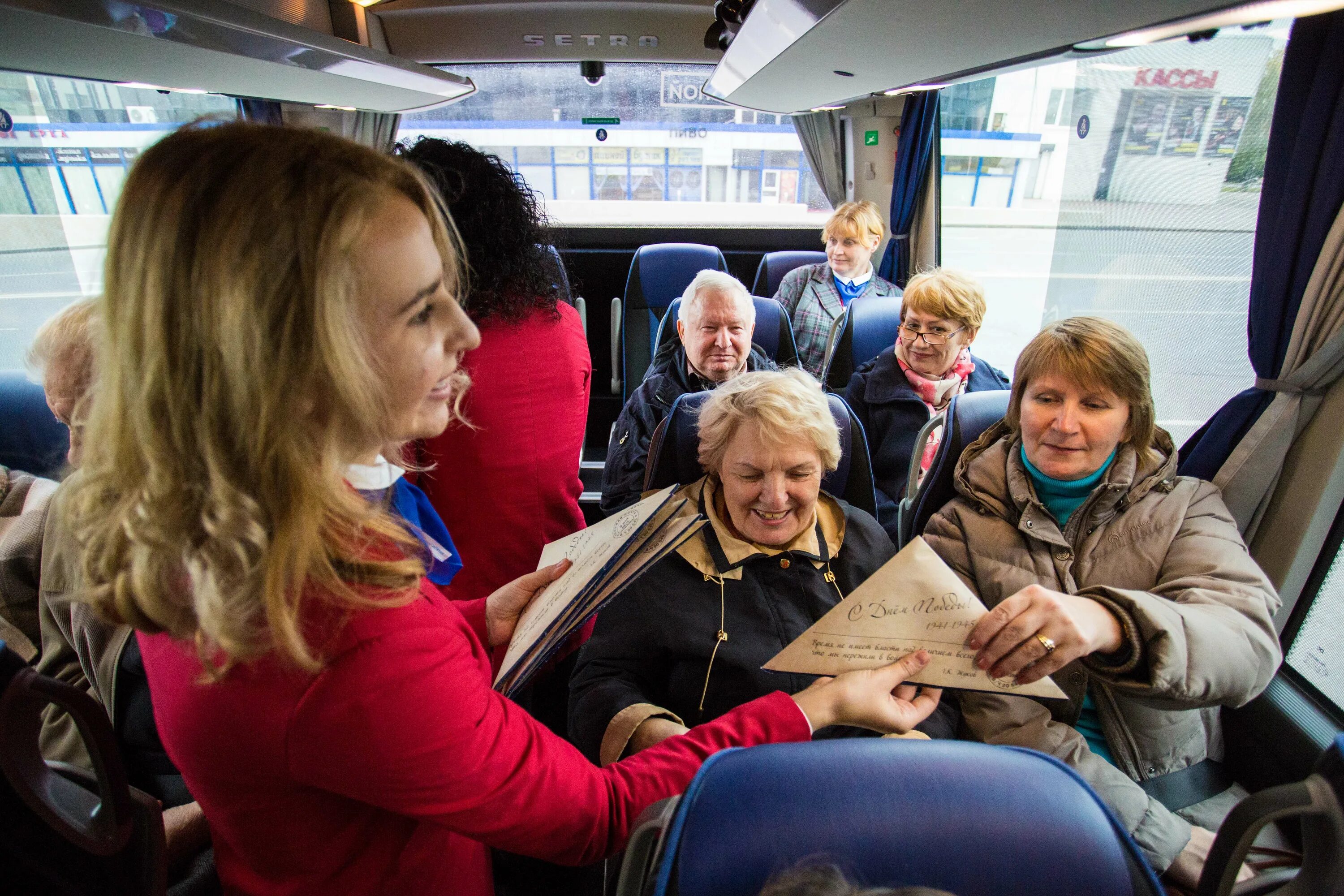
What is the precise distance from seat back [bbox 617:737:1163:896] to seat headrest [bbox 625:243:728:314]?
4080 millimetres

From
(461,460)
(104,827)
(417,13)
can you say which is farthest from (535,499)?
(417,13)

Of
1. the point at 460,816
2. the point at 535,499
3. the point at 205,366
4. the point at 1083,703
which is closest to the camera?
the point at 205,366

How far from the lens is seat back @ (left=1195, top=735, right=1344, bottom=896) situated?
2.68 ft

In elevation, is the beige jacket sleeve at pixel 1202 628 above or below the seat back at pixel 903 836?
below

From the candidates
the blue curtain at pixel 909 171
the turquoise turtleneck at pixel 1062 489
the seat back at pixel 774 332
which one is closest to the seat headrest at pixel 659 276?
the seat back at pixel 774 332

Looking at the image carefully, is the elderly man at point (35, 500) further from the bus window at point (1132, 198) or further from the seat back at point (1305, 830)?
the bus window at point (1132, 198)

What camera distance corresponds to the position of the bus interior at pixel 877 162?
182 cm

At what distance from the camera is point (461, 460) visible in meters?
1.97

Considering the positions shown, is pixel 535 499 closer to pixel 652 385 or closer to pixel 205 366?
pixel 652 385

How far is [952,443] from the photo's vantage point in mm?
2076

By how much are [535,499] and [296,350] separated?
4.68 ft

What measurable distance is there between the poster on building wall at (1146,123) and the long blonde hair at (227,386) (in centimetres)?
401

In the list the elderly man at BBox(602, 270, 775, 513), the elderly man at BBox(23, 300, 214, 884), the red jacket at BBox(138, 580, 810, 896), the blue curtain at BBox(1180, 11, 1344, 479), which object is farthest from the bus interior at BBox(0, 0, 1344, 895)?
the elderly man at BBox(602, 270, 775, 513)

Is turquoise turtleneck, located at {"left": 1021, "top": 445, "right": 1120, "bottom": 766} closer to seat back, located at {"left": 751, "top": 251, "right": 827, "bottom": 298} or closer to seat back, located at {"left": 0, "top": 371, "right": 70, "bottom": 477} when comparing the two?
seat back, located at {"left": 0, "top": 371, "right": 70, "bottom": 477}
